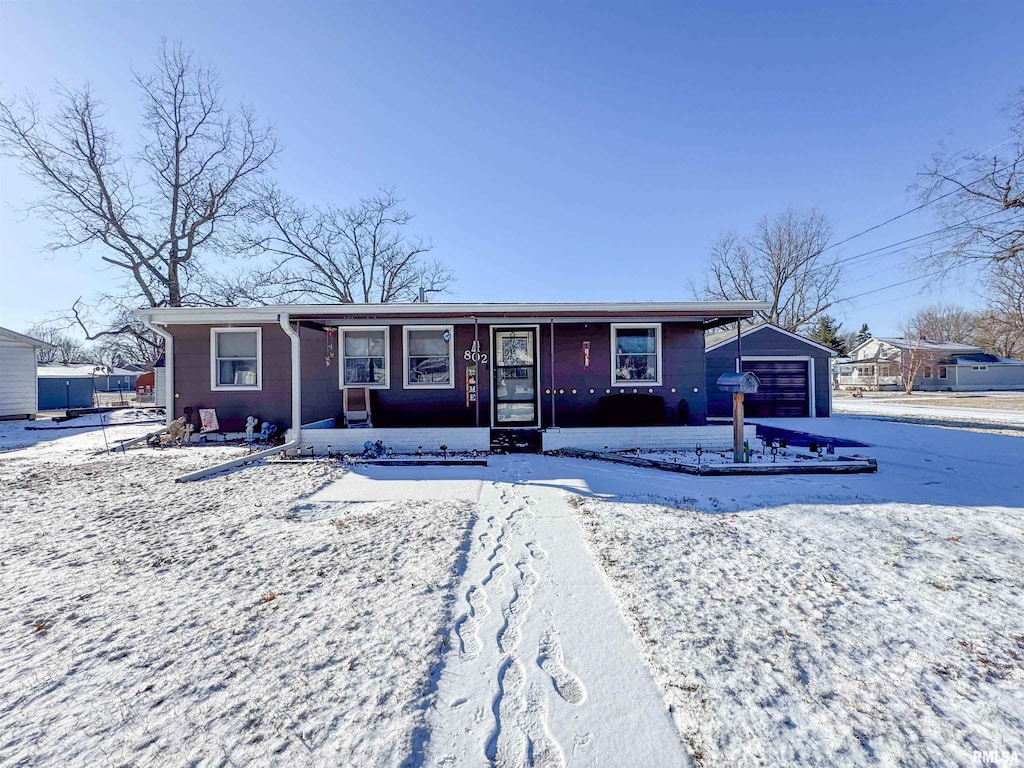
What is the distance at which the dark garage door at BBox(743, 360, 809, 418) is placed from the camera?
1279 centimetres

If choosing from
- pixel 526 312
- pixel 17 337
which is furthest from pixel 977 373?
pixel 17 337

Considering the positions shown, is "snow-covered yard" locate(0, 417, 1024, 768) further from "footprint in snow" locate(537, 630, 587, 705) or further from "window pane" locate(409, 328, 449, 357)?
"window pane" locate(409, 328, 449, 357)

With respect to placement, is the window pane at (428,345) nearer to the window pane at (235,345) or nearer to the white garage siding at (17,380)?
the window pane at (235,345)

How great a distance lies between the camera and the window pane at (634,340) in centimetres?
850

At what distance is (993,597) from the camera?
253 centimetres

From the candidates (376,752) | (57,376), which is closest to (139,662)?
(376,752)

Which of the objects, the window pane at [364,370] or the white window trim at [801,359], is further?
the white window trim at [801,359]

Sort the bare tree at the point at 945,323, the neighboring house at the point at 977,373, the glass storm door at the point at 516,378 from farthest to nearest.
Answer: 1. the bare tree at the point at 945,323
2. the neighboring house at the point at 977,373
3. the glass storm door at the point at 516,378

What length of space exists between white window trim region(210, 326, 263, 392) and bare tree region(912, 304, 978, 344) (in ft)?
175

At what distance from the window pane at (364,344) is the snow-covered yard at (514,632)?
4429mm

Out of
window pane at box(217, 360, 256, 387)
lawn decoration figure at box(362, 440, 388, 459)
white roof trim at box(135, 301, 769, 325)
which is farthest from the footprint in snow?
window pane at box(217, 360, 256, 387)

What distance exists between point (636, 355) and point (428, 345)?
13.9 ft

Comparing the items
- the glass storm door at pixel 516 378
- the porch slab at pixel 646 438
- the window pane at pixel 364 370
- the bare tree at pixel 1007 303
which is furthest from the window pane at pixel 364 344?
the bare tree at pixel 1007 303

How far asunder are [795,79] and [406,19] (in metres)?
11.0
